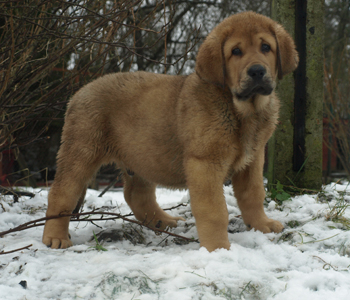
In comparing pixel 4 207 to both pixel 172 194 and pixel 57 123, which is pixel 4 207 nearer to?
pixel 172 194

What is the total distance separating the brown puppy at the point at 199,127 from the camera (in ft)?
9.21

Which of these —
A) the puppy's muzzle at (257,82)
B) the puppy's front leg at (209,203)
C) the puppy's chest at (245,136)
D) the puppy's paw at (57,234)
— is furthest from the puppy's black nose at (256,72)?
the puppy's paw at (57,234)

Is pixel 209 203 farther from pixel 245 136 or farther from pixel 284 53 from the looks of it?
pixel 284 53

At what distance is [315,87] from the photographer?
4.27 metres

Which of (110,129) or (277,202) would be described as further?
(277,202)

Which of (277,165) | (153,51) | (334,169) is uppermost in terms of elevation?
(153,51)

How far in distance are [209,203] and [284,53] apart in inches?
50.0

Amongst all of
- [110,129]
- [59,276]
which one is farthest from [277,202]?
[59,276]

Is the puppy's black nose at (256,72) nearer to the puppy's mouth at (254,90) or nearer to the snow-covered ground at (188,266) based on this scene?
the puppy's mouth at (254,90)

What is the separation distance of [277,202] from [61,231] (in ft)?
7.10

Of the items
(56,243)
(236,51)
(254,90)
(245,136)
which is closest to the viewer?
(254,90)

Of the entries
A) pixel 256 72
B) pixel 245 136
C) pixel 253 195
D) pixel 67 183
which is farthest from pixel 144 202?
pixel 256 72

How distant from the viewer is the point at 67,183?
331 cm

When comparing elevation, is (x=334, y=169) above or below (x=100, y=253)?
below
